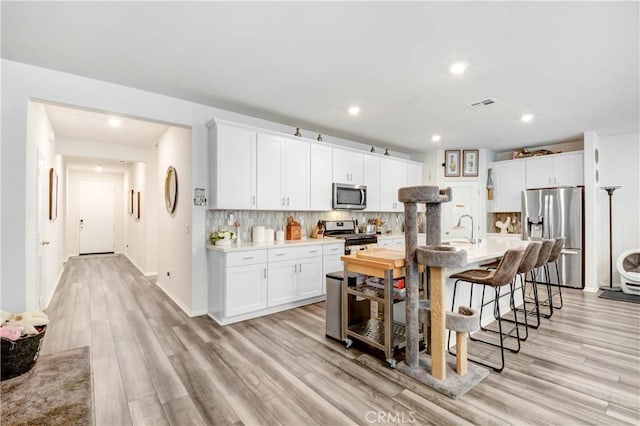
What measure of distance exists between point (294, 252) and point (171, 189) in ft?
6.92

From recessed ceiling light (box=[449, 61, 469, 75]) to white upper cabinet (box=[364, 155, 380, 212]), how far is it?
8.80 feet

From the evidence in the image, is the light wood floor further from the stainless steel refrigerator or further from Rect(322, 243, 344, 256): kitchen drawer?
the stainless steel refrigerator

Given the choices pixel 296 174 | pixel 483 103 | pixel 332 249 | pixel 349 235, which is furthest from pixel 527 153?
pixel 296 174

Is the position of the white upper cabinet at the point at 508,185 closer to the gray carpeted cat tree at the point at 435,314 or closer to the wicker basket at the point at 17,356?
the gray carpeted cat tree at the point at 435,314

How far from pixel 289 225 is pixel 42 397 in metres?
3.35

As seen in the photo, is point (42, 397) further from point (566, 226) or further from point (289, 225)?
point (566, 226)

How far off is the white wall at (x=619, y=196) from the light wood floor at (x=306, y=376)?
7.06 feet

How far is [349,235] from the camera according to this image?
498 centimetres

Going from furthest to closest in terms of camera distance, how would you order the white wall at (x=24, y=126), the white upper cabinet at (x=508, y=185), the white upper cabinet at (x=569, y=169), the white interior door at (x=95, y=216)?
the white interior door at (x=95, y=216), the white upper cabinet at (x=508, y=185), the white upper cabinet at (x=569, y=169), the white wall at (x=24, y=126)

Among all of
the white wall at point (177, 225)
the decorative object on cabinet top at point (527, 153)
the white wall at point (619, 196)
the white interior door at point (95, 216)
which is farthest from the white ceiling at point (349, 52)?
the white interior door at point (95, 216)

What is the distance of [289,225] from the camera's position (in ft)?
15.0

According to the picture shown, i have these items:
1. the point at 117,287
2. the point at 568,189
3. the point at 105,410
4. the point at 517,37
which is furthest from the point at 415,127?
the point at 117,287

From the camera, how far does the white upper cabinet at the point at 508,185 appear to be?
6027 millimetres

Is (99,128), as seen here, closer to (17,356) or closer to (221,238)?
(221,238)
